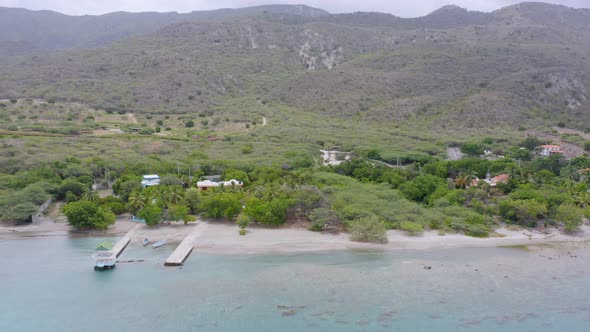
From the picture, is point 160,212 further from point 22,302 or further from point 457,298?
point 457,298

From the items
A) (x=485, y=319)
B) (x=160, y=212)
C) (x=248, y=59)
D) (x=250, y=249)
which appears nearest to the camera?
(x=485, y=319)

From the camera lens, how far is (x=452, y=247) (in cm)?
3600

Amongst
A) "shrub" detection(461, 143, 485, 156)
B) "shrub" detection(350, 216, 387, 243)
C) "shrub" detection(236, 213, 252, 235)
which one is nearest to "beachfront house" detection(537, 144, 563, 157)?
"shrub" detection(461, 143, 485, 156)

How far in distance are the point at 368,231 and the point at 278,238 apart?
22.7ft

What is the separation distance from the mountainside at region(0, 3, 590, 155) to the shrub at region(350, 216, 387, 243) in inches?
2127

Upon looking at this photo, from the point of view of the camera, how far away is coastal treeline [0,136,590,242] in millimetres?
38594

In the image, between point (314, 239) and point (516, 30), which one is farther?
point (516, 30)

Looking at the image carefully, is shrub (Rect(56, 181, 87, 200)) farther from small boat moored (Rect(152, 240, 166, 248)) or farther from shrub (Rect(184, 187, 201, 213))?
small boat moored (Rect(152, 240, 166, 248))

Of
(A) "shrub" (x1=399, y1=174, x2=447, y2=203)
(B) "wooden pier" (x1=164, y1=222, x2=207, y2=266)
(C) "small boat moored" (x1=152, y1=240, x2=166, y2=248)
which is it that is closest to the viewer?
(B) "wooden pier" (x1=164, y1=222, x2=207, y2=266)

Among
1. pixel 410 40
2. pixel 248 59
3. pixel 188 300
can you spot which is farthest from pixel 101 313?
pixel 410 40

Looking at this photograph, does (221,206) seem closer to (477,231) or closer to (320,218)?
(320,218)

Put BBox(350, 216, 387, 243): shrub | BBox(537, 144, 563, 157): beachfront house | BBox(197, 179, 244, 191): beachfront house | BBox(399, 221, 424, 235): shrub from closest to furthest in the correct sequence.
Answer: BBox(350, 216, 387, 243): shrub, BBox(399, 221, 424, 235): shrub, BBox(197, 179, 244, 191): beachfront house, BBox(537, 144, 563, 157): beachfront house

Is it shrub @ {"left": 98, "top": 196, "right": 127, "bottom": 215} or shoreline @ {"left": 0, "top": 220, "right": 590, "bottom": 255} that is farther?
shrub @ {"left": 98, "top": 196, "right": 127, "bottom": 215}

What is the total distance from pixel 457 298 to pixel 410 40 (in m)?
134
